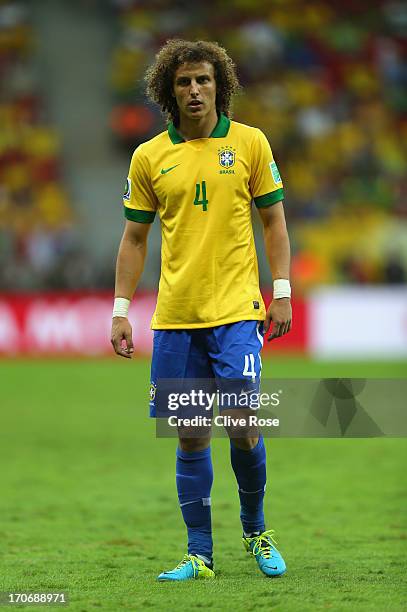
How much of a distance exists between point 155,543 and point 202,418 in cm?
122

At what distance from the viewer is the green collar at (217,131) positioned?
504 cm

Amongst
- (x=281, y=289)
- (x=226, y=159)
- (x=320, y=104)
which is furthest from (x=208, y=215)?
(x=320, y=104)

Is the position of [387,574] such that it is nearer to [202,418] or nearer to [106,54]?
[202,418]

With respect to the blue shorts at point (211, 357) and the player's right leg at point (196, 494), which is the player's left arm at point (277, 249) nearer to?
the blue shorts at point (211, 357)

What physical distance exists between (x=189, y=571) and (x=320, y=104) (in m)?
19.2

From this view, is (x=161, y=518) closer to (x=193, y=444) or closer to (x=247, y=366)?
(x=193, y=444)

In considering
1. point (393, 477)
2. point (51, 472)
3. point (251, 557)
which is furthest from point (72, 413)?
point (251, 557)

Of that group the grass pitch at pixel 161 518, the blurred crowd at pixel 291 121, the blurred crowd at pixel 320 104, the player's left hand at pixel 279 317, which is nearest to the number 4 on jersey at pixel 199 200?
the player's left hand at pixel 279 317

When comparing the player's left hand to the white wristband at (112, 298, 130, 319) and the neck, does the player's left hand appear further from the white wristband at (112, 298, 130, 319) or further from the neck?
the neck

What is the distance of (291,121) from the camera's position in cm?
2273

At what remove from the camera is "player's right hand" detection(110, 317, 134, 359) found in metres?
5.14

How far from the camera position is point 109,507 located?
23.5 feet

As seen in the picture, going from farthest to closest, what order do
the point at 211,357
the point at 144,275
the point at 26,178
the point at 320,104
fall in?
the point at 320,104
the point at 26,178
the point at 144,275
the point at 211,357

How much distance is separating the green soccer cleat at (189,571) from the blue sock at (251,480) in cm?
33
